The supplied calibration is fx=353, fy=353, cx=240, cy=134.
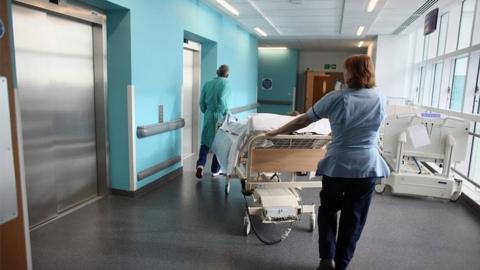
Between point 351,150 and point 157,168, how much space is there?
9.30 ft

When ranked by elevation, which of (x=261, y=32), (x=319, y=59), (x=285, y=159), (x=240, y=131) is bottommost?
(x=285, y=159)

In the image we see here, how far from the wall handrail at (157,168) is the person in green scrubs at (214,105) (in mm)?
350

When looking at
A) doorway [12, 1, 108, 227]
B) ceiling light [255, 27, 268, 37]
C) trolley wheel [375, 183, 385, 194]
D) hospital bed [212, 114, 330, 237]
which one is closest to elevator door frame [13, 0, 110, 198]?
doorway [12, 1, 108, 227]

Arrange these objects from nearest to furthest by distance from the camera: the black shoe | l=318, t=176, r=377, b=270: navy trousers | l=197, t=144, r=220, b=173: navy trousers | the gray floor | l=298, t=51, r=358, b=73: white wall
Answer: l=318, t=176, r=377, b=270: navy trousers
the black shoe
the gray floor
l=197, t=144, r=220, b=173: navy trousers
l=298, t=51, r=358, b=73: white wall

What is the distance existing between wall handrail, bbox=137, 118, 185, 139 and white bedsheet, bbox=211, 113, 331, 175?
819mm

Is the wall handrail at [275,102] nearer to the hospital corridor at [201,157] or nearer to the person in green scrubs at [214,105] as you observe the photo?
the hospital corridor at [201,157]

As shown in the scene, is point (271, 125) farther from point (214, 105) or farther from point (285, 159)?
point (214, 105)

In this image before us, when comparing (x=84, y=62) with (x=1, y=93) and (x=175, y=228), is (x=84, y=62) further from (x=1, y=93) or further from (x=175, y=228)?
(x=1, y=93)

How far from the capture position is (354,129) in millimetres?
2291

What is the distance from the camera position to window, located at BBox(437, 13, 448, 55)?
659cm

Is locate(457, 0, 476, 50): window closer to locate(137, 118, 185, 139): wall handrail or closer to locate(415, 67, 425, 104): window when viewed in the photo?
locate(415, 67, 425, 104): window

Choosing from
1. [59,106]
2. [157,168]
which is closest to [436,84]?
[157,168]

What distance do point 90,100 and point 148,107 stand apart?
671 mm

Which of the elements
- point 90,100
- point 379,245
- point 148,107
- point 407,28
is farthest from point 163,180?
point 407,28
